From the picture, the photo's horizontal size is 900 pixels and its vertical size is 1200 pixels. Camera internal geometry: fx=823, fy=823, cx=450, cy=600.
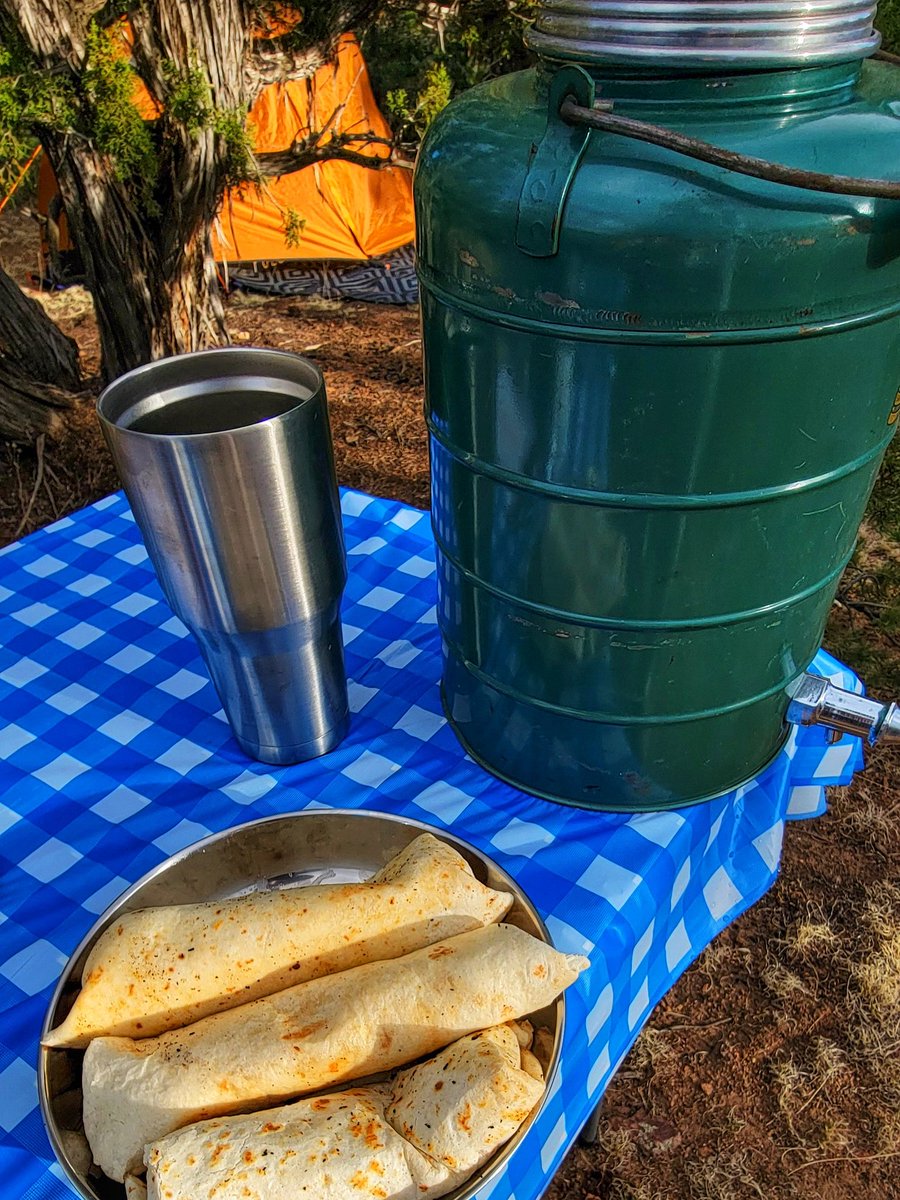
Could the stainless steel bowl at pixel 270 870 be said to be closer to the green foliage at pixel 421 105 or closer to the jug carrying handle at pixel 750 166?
the jug carrying handle at pixel 750 166

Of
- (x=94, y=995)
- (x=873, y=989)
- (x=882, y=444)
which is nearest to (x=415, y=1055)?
(x=94, y=995)

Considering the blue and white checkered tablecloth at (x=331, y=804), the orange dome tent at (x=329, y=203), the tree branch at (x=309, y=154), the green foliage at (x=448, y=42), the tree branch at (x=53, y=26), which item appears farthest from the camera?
the orange dome tent at (x=329, y=203)

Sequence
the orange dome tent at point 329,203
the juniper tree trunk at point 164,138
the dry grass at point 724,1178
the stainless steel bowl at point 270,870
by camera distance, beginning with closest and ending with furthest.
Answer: the stainless steel bowl at point 270,870 < the dry grass at point 724,1178 < the juniper tree trunk at point 164,138 < the orange dome tent at point 329,203

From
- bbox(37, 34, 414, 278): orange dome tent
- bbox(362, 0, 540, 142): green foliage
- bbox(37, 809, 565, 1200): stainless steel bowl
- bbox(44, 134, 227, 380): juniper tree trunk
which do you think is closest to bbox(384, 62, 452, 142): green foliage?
bbox(362, 0, 540, 142): green foliage

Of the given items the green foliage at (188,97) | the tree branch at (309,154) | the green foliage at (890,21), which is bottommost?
the tree branch at (309,154)

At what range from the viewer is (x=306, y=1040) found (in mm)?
801

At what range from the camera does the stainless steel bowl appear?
0.84m

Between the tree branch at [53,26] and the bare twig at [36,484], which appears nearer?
the tree branch at [53,26]

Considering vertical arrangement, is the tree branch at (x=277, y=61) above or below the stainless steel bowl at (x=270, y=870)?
above

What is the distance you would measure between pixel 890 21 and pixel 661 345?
1.68 meters

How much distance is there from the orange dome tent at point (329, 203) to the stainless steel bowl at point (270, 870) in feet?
16.2

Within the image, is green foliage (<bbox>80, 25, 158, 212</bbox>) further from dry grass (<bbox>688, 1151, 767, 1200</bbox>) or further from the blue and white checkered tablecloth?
dry grass (<bbox>688, 1151, 767, 1200</bbox>)

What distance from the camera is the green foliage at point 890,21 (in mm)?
1804

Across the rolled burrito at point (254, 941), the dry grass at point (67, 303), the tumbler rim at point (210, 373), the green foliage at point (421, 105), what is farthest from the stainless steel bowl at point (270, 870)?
the dry grass at point (67, 303)
